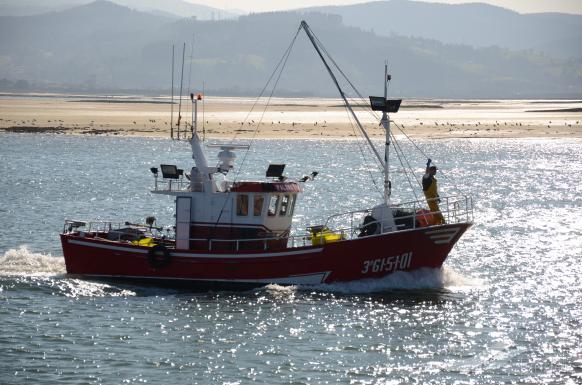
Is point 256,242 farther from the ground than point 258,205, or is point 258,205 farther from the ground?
point 258,205

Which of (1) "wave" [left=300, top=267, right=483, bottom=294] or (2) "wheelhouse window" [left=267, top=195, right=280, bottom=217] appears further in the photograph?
(2) "wheelhouse window" [left=267, top=195, right=280, bottom=217]

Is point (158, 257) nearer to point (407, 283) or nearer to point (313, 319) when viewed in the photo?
point (313, 319)

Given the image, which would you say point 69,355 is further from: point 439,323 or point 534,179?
point 534,179

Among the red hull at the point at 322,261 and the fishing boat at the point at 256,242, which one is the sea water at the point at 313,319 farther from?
the fishing boat at the point at 256,242

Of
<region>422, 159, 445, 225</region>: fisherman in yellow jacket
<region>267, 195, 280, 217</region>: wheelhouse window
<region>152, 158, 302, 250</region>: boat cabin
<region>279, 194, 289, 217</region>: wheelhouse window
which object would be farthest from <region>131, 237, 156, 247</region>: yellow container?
<region>422, 159, 445, 225</region>: fisherman in yellow jacket

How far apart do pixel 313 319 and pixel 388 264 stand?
14.4 feet

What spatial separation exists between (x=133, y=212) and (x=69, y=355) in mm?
23617

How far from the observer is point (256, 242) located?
34719 millimetres

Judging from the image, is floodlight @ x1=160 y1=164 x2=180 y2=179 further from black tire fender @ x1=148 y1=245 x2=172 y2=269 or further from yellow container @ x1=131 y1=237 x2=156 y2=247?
yellow container @ x1=131 y1=237 x2=156 y2=247

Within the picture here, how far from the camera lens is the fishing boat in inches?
1328

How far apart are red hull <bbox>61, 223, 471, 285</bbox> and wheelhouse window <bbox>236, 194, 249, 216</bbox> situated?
1497 mm

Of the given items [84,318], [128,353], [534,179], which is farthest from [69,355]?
[534,179]

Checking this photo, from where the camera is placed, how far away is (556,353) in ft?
88.8

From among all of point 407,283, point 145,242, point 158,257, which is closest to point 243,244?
point 158,257
